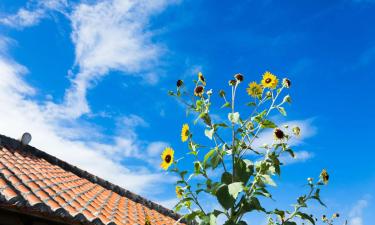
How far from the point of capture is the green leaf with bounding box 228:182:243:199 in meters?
3.04

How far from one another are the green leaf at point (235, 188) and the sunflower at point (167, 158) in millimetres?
613

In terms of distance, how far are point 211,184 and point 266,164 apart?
1.49 ft

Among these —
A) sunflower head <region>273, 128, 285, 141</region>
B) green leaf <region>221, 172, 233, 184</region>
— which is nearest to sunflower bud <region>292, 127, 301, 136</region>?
sunflower head <region>273, 128, 285, 141</region>

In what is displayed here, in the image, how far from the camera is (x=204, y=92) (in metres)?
3.70

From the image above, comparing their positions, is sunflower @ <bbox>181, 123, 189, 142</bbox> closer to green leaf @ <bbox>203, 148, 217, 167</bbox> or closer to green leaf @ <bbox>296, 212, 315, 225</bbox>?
green leaf @ <bbox>203, 148, 217, 167</bbox>

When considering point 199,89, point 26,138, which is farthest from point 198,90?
point 26,138

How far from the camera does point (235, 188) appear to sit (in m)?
3.06

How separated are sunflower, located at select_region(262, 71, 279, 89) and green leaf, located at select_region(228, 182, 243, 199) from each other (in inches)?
39.8

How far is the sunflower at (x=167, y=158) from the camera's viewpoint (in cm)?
350

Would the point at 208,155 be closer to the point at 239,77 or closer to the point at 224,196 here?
the point at 224,196

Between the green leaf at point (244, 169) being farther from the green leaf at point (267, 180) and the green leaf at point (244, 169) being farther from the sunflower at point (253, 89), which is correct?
the sunflower at point (253, 89)

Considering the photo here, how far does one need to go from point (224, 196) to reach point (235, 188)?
14 cm

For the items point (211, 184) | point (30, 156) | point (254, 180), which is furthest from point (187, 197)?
point (30, 156)

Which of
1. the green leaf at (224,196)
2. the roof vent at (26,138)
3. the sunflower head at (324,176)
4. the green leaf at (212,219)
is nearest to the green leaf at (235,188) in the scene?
the green leaf at (224,196)
